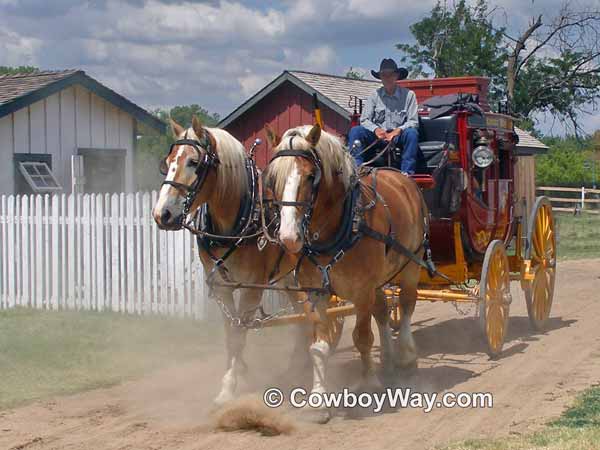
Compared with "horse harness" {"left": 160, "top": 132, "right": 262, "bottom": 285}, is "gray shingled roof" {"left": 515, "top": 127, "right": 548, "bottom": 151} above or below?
above

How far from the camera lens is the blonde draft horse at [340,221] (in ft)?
19.7

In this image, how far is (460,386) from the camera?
7.63 metres

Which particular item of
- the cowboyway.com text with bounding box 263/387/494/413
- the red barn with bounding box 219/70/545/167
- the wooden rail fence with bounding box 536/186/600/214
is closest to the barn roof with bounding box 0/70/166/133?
the red barn with bounding box 219/70/545/167

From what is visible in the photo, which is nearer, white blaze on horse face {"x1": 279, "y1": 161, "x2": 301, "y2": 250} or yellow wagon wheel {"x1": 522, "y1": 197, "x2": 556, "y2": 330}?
white blaze on horse face {"x1": 279, "y1": 161, "x2": 301, "y2": 250}

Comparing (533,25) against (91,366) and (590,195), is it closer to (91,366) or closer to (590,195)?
(590,195)

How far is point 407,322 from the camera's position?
825cm

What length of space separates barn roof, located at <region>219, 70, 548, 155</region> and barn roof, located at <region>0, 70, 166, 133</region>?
564 centimetres

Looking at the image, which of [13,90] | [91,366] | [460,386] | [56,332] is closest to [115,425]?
[91,366]

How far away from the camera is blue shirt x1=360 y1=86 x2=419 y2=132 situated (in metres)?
8.82

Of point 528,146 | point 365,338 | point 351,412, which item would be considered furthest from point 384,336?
point 528,146

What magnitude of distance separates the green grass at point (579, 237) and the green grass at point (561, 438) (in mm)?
9937

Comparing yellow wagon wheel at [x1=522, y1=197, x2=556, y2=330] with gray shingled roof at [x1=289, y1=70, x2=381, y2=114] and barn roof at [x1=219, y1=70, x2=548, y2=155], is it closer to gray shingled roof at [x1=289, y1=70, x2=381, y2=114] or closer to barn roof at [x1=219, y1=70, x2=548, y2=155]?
barn roof at [x1=219, y1=70, x2=548, y2=155]

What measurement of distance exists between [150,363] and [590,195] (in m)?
35.1

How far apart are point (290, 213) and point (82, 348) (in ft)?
15.1
